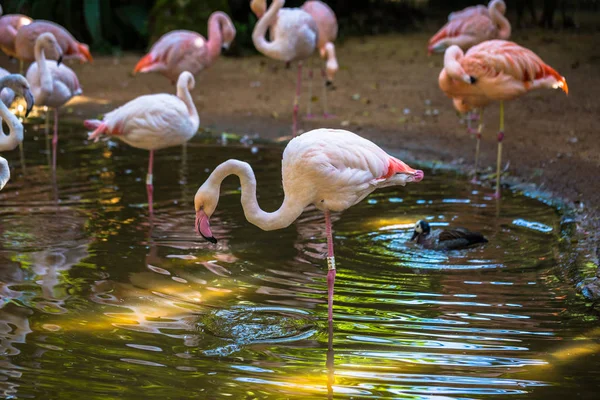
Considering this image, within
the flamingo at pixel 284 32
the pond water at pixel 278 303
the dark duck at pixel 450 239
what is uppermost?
the flamingo at pixel 284 32

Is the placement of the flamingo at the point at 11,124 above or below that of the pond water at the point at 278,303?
above

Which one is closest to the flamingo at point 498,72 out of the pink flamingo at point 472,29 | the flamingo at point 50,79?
the pink flamingo at point 472,29

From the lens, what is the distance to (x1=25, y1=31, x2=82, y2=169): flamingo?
7828mm

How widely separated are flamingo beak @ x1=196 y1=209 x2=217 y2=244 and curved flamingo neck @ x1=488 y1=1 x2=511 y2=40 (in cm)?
717

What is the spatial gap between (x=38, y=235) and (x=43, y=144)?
3.38 meters

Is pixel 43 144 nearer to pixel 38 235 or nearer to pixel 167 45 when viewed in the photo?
pixel 167 45

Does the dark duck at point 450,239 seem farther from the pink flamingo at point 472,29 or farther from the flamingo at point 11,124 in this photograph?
the pink flamingo at point 472,29

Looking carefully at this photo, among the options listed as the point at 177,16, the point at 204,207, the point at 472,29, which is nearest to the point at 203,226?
the point at 204,207

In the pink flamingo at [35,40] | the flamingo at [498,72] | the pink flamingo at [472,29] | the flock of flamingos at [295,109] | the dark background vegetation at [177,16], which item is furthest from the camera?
the dark background vegetation at [177,16]

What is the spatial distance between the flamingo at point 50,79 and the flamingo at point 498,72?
3714 mm

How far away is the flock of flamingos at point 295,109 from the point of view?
4.33m

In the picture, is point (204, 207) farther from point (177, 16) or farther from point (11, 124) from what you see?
point (177, 16)

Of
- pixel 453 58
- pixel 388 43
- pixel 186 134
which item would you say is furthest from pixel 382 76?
pixel 186 134

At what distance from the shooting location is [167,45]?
938cm
